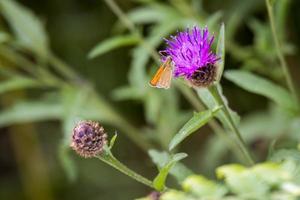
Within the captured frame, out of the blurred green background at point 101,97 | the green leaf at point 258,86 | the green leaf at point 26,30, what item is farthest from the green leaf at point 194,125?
the blurred green background at point 101,97

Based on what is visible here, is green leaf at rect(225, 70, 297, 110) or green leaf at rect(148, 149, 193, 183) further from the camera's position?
green leaf at rect(225, 70, 297, 110)

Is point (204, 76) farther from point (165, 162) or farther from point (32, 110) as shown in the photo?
point (32, 110)

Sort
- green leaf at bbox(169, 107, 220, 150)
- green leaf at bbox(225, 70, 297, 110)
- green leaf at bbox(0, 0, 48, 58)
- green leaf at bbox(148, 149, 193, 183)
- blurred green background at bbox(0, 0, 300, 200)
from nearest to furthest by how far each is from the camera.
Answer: green leaf at bbox(169, 107, 220, 150) < green leaf at bbox(148, 149, 193, 183) < green leaf at bbox(225, 70, 297, 110) < green leaf at bbox(0, 0, 48, 58) < blurred green background at bbox(0, 0, 300, 200)

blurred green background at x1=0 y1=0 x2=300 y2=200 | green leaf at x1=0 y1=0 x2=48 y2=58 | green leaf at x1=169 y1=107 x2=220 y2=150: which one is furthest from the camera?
blurred green background at x1=0 y1=0 x2=300 y2=200

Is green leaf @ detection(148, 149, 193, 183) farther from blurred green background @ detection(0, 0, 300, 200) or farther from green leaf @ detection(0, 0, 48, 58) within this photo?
blurred green background @ detection(0, 0, 300, 200)

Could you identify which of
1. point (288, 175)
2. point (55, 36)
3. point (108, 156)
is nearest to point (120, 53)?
point (55, 36)

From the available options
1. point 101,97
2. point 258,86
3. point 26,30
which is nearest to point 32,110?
point 26,30

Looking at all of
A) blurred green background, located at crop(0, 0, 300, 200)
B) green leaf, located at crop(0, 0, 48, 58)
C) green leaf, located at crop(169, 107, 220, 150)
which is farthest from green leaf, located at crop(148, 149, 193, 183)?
blurred green background, located at crop(0, 0, 300, 200)

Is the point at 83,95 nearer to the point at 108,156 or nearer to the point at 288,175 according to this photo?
the point at 108,156
